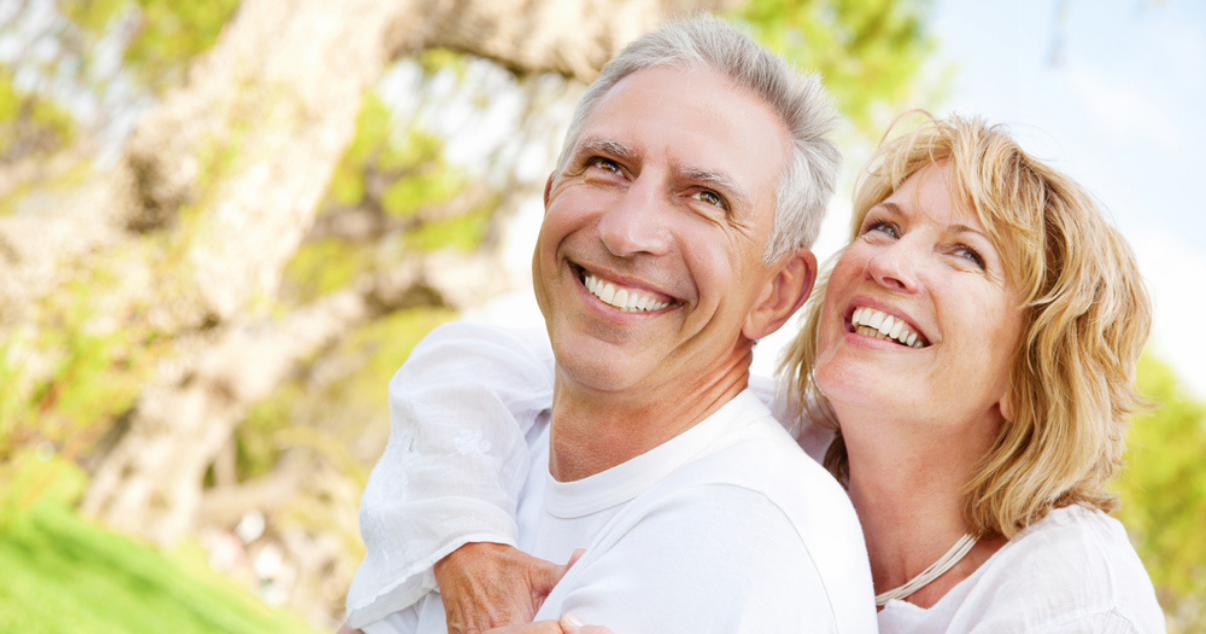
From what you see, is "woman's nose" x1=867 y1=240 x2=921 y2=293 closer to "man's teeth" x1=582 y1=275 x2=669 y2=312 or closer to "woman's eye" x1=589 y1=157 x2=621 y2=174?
"man's teeth" x1=582 y1=275 x2=669 y2=312

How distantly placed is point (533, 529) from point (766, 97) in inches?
43.9

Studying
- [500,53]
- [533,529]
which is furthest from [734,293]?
[500,53]

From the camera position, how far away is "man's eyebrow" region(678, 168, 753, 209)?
1991 mm

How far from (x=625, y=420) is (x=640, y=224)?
0.45 m

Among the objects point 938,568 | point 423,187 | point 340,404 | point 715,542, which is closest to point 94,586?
point 938,568

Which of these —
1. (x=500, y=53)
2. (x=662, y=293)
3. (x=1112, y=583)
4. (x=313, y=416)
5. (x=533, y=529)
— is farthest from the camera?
(x=313, y=416)

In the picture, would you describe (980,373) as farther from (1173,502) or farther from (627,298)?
(1173,502)

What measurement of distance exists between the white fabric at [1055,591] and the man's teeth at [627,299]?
34.1 inches

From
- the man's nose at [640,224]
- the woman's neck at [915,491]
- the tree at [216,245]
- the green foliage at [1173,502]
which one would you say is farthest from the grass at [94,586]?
the green foliage at [1173,502]

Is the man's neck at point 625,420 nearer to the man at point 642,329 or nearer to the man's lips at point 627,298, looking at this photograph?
the man at point 642,329

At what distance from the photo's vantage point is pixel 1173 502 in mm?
20516

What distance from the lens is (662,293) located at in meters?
2.02

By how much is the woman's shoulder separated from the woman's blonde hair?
7 cm

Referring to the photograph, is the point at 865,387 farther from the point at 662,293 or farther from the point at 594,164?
the point at 594,164
